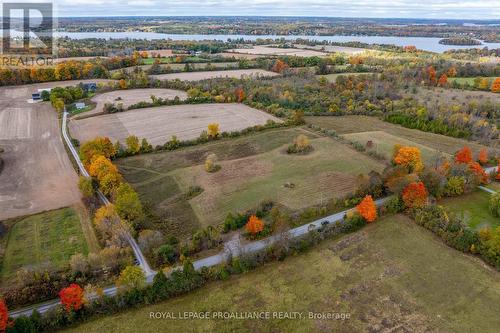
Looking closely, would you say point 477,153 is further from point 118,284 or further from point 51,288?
point 51,288

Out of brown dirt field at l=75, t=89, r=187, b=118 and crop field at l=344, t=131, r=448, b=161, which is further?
brown dirt field at l=75, t=89, r=187, b=118

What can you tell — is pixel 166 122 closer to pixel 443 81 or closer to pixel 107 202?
pixel 107 202

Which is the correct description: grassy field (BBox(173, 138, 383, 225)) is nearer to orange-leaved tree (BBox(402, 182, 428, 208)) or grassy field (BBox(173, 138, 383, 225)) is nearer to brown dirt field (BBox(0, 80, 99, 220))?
orange-leaved tree (BBox(402, 182, 428, 208))

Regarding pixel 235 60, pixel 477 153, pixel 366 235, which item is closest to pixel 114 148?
pixel 366 235

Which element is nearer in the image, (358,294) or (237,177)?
(358,294)

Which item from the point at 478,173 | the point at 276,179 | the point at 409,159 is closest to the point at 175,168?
the point at 276,179

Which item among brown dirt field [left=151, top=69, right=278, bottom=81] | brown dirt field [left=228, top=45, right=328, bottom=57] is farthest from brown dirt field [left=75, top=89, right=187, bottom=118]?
brown dirt field [left=228, top=45, right=328, bottom=57]

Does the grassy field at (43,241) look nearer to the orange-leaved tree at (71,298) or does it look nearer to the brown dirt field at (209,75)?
the orange-leaved tree at (71,298)
